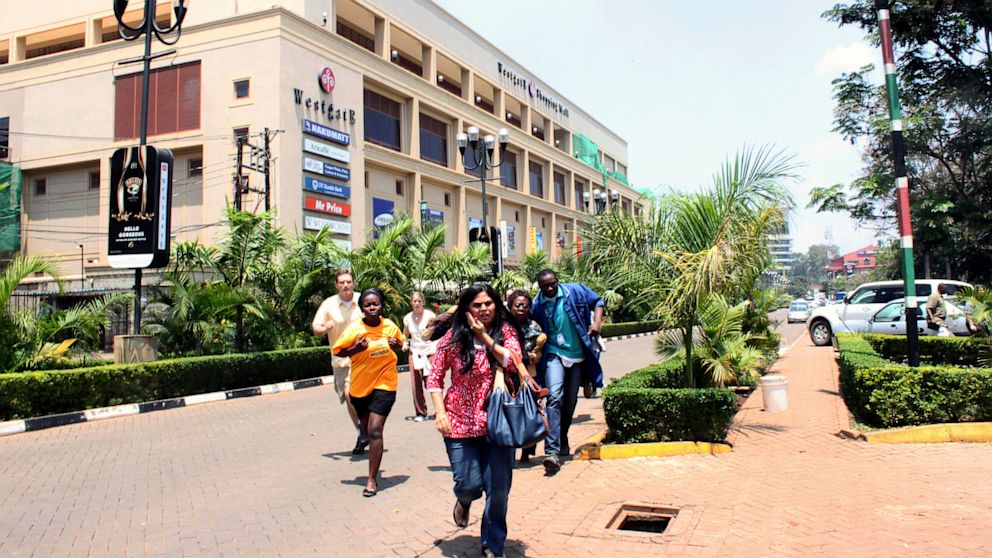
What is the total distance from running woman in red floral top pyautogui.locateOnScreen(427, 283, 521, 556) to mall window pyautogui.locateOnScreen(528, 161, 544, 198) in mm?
45477

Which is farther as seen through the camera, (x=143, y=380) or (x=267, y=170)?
(x=267, y=170)

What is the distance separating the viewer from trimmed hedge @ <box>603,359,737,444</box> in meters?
6.54

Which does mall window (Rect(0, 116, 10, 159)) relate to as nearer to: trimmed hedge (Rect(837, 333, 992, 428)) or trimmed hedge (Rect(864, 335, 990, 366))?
trimmed hedge (Rect(864, 335, 990, 366))

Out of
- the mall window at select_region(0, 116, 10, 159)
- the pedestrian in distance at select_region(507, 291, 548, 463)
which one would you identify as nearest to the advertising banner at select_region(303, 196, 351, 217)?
the mall window at select_region(0, 116, 10, 159)

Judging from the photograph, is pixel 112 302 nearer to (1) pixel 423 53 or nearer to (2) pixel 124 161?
(2) pixel 124 161

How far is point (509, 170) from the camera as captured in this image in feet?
153

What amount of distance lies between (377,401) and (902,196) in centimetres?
617

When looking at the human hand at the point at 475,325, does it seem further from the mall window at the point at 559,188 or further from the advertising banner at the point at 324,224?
the mall window at the point at 559,188

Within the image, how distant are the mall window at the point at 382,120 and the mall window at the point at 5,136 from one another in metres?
16.7

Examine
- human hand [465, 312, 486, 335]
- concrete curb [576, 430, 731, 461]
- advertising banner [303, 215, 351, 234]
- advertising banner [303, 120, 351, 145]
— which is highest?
advertising banner [303, 120, 351, 145]

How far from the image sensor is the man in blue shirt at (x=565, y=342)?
638cm

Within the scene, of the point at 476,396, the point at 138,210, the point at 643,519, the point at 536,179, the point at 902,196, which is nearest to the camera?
the point at 476,396

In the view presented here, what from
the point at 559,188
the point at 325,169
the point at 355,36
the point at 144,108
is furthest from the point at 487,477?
the point at 559,188

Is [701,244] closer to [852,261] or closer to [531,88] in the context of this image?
[531,88]
